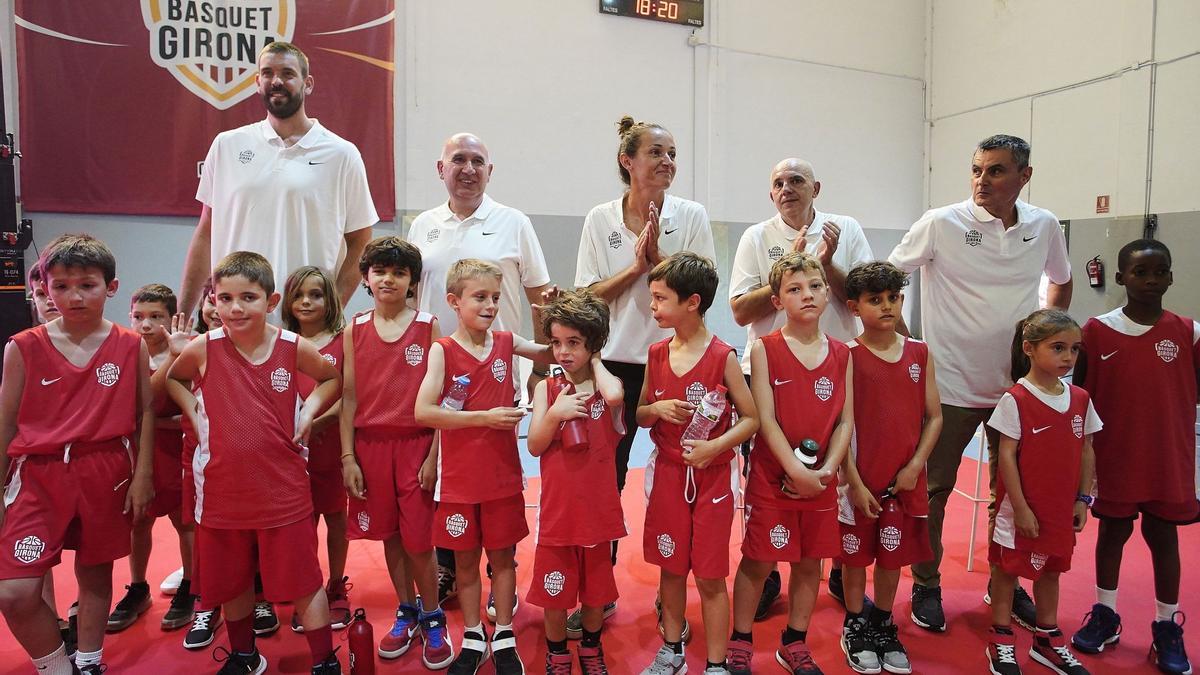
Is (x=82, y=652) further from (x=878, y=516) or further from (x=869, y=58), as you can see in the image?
(x=869, y=58)

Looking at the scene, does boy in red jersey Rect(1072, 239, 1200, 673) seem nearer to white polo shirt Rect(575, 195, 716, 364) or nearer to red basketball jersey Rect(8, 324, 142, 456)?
white polo shirt Rect(575, 195, 716, 364)

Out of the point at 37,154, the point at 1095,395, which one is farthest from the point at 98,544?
the point at 37,154

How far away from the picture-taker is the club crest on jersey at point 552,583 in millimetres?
2168

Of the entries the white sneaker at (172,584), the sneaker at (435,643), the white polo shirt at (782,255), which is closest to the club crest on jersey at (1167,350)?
the white polo shirt at (782,255)

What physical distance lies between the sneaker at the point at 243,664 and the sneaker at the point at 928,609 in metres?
2.43

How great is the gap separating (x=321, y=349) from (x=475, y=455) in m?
0.74

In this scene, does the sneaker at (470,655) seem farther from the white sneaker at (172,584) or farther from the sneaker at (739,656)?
the white sneaker at (172,584)

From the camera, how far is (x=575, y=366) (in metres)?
2.19

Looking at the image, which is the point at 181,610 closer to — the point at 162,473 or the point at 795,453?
the point at 162,473

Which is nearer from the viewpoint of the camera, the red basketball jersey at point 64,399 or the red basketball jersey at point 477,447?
the red basketball jersey at point 64,399

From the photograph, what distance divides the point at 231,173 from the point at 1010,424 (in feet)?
9.81

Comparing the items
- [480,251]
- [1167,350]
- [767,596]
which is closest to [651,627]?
[767,596]

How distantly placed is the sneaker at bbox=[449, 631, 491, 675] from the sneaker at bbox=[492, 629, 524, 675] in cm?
5

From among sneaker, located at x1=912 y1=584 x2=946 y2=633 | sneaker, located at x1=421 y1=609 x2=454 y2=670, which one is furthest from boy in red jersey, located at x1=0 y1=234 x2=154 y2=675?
sneaker, located at x1=912 y1=584 x2=946 y2=633
